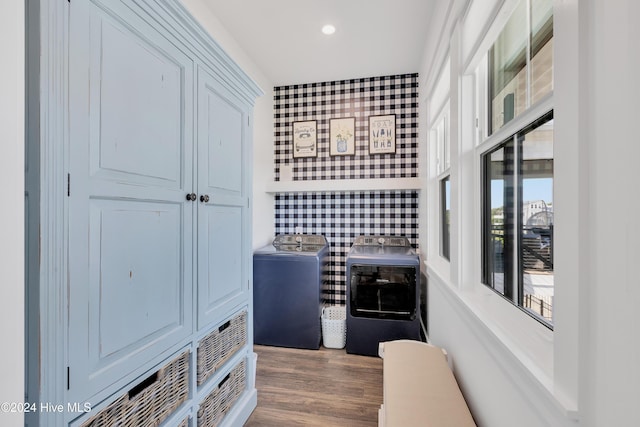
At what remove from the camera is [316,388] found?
2.04 m

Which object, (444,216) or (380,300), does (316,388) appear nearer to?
(380,300)

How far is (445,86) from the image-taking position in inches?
79.5

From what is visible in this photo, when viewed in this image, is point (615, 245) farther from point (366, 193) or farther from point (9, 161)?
point (366, 193)

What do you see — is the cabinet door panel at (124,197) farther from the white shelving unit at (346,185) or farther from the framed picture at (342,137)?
the framed picture at (342,137)

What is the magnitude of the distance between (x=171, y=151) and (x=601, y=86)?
4.05ft

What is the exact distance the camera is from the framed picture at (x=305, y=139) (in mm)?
3295

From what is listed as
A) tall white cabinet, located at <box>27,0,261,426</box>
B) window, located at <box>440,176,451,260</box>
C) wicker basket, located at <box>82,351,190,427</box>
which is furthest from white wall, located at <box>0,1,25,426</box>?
window, located at <box>440,176,451,260</box>

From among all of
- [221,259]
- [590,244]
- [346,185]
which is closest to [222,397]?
[221,259]

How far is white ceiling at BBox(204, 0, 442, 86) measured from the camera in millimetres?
2064

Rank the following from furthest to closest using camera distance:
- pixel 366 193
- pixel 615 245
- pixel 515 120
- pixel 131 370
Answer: pixel 366 193, pixel 515 120, pixel 131 370, pixel 615 245

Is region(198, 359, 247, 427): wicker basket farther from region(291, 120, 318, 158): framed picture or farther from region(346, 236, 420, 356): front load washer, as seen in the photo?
region(291, 120, 318, 158): framed picture

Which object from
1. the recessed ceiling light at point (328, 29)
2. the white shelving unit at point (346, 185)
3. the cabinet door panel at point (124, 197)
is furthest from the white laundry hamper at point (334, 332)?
the recessed ceiling light at point (328, 29)

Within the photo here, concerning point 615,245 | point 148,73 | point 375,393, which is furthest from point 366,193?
point 615,245

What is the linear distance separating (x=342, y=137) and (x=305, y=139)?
449mm
